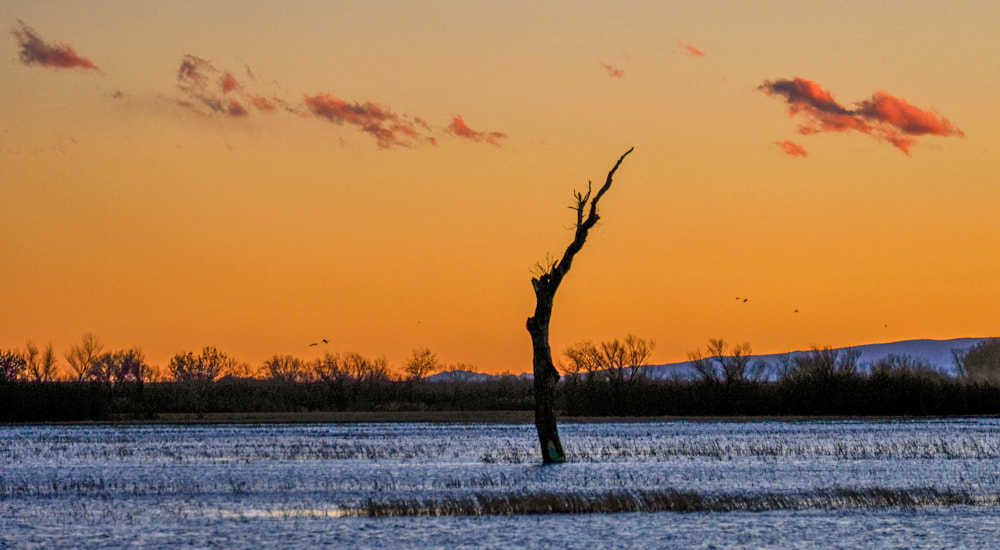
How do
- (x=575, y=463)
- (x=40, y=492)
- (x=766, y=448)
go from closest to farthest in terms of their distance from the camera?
(x=40, y=492) → (x=575, y=463) → (x=766, y=448)

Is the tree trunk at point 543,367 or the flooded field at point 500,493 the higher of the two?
the tree trunk at point 543,367

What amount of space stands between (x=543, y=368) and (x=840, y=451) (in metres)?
11.0

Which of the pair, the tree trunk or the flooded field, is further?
the tree trunk

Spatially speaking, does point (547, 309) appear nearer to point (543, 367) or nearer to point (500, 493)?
point (543, 367)

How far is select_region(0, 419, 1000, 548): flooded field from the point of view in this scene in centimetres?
2169

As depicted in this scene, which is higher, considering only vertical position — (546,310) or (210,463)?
(546,310)

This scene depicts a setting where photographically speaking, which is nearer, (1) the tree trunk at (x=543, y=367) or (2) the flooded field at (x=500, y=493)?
(2) the flooded field at (x=500, y=493)

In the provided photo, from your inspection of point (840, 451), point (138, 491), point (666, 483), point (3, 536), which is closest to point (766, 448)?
point (840, 451)

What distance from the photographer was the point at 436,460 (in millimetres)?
40750

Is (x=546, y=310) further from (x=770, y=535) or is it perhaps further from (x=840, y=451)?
(x=770, y=535)

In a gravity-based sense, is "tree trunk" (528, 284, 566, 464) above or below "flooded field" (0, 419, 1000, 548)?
above

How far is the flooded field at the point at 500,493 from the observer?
71.2 ft

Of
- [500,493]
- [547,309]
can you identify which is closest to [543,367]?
[547,309]

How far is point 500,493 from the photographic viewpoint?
28.8m
